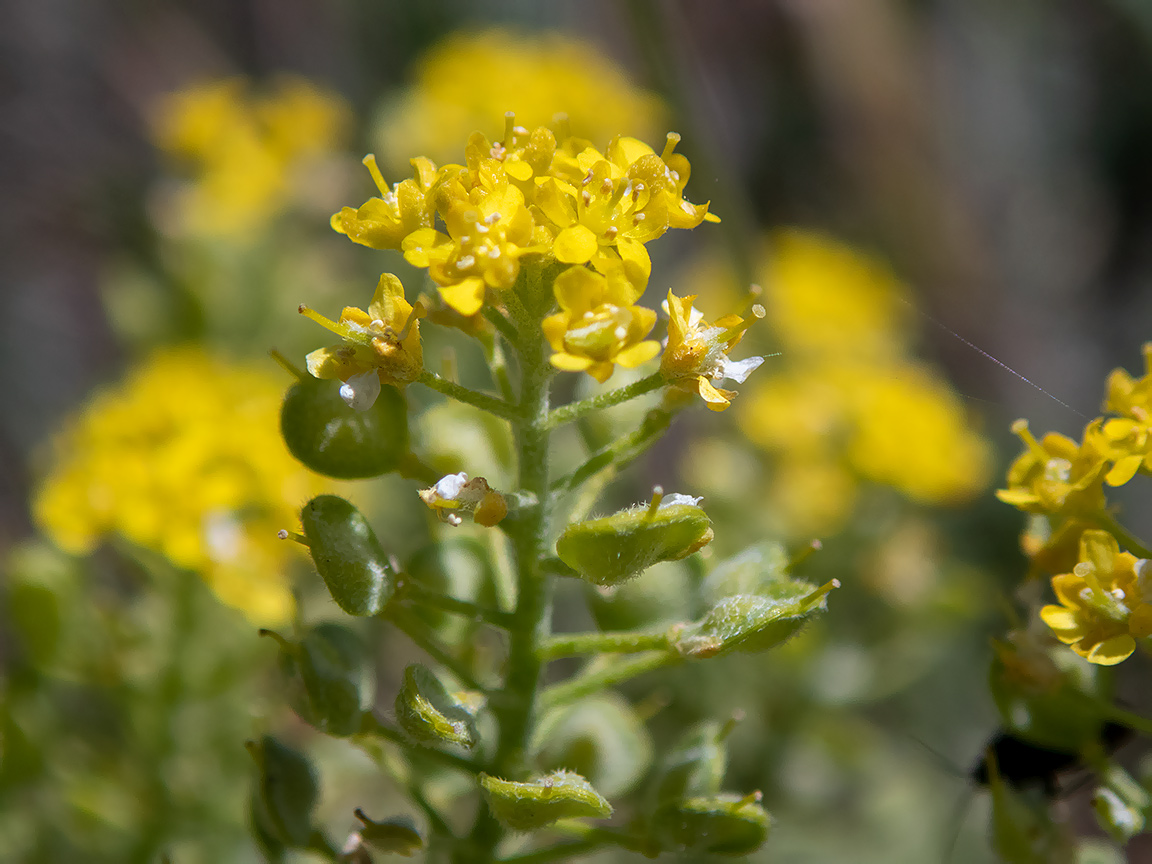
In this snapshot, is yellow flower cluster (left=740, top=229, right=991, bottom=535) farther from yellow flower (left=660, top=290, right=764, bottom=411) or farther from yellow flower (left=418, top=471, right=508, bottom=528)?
yellow flower (left=418, top=471, right=508, bottom=528)

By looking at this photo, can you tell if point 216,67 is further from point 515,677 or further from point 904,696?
point 515,677

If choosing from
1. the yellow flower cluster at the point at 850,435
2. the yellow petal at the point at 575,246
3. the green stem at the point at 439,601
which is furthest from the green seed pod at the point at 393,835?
the yellow flower cluster at the point at 850,435

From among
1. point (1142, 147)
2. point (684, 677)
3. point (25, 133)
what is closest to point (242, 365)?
point (684, 677)

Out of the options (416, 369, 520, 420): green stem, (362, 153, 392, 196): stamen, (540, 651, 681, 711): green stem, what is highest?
(362, 153, 392, 196): stamen

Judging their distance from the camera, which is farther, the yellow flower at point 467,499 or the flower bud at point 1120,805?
the flower bud at point 1120,805

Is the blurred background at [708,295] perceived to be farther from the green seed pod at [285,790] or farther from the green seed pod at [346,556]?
the green seed pod at [285,790]

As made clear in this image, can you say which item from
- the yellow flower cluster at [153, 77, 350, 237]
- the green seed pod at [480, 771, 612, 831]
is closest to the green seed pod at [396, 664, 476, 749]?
the green seed pod at [480, 771, 612, 831]
